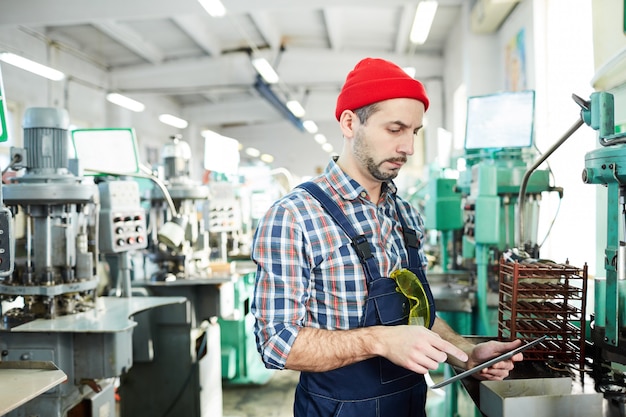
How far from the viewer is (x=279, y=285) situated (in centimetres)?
126

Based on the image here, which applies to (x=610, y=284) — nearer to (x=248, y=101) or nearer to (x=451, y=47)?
(x=451, y=47)

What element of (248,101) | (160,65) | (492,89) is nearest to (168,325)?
(492,89)

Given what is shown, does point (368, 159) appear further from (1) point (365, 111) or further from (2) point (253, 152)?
(2) point (253, 152)

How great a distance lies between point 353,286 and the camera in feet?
4.37

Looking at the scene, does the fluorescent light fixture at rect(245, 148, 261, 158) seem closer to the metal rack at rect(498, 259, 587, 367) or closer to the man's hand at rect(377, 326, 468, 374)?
the metal rack at rect(498, 259, 587, 367)

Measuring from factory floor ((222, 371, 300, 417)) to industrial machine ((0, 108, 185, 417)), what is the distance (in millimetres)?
1640

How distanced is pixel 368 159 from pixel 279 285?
1.30 feet

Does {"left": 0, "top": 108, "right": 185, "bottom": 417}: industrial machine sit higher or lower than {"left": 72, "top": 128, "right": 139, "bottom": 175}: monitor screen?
lower

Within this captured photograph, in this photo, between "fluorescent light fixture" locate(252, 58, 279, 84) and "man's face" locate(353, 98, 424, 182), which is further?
"fluorescent light fixture" locate(252, 58, 279, 84)

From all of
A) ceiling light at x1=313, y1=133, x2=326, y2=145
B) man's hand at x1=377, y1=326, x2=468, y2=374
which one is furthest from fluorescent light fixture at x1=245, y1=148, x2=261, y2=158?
man's hand at x1=377, y1=326, x2=468, y2=374

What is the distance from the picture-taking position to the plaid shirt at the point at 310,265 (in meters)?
1.26

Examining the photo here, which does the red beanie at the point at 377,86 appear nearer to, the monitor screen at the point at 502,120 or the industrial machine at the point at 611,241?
the industrial machine at the point at 611,241

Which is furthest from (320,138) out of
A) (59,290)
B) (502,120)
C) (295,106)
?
(59,290)

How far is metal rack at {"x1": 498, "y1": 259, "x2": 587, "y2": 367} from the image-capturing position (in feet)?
4.50
